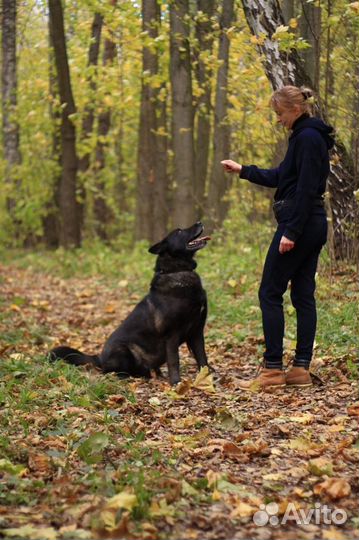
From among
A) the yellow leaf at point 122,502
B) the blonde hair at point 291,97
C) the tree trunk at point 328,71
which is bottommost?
the yellow leaf at point 122,502

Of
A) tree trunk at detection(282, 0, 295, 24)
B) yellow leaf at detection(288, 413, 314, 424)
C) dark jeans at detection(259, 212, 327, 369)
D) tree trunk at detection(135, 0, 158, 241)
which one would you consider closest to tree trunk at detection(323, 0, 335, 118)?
tree trunk at detection(282, 0, 295, 24)

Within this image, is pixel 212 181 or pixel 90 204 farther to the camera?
pixel 90 204

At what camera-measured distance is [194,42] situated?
12.7 m

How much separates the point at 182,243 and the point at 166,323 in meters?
0.84

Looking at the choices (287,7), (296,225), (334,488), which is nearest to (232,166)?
(296,225)

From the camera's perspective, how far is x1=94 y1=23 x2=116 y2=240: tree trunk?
2219 cm

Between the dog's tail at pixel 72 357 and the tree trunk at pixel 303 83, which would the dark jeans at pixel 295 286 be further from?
the tree trunk at pixel 303 83

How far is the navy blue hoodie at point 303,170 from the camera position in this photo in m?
6.18

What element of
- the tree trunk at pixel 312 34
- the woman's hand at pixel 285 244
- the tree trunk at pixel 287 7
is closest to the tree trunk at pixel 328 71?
the tree trunk at pixel 312 34

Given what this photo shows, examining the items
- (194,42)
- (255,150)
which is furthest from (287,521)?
(255,150)

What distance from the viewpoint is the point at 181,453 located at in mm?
4914

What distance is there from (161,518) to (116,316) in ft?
26.5

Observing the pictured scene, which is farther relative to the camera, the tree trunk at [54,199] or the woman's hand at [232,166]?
the tree trunk at [54,199]

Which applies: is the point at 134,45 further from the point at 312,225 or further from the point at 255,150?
the point at 312,225
